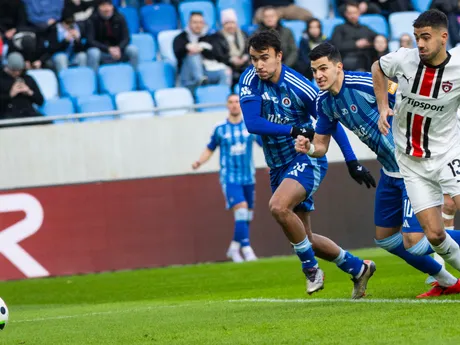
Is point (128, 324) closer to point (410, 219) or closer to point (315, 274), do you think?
point (315, 274)

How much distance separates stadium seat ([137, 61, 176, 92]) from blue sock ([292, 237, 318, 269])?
9935 mm

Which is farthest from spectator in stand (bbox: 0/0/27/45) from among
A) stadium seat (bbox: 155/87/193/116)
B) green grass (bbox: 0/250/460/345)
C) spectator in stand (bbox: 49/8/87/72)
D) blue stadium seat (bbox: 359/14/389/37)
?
blue stadium seat (bbox: 359/14/389/37)

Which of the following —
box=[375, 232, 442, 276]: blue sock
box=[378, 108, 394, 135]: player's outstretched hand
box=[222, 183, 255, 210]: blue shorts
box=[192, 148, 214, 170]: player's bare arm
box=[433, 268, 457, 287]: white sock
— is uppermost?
box=[378, 108, 394, 135]: player's outstretched hand

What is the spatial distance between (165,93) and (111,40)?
57.0 inches

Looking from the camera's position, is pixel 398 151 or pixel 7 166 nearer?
pixel 398 151

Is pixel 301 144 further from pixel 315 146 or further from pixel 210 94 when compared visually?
pixel 210 94

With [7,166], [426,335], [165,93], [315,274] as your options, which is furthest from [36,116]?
[426,335]

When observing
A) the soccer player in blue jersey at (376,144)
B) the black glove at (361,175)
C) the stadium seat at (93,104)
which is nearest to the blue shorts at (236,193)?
the stadium seat at (93,104)

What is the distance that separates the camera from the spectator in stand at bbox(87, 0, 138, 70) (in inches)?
738

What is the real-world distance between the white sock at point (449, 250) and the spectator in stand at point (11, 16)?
39.3ft

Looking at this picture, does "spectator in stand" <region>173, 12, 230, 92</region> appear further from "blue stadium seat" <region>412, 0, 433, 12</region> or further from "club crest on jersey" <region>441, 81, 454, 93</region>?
"club crest on jersey" <region>441, 81, 454, 93</region>

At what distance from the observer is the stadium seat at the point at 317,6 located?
21172 millimetres

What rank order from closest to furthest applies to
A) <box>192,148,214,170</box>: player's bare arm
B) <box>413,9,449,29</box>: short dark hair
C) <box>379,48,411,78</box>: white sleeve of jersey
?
<box>413,9,449,29</box>: short dark hair
<box>379,48,411,78</box>: white sleeve of jersey
<box>192,148,214,170</box>: player's bare arm

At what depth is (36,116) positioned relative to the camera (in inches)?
687
